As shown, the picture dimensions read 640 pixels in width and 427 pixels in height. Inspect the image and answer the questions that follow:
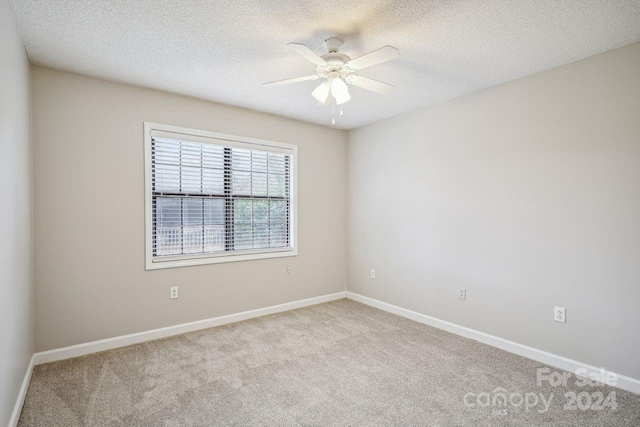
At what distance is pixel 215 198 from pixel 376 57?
236 centimetres

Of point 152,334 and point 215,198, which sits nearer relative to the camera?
point 152,334

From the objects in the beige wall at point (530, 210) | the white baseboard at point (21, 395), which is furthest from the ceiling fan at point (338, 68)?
the white baseboard at point (21, 395)

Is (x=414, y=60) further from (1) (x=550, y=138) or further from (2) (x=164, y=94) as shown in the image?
(2) (x=164, y=94)

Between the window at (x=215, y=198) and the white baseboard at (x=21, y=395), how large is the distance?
1.13 meters

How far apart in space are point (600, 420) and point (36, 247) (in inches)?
166

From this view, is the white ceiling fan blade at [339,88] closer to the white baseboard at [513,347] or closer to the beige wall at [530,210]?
the beige wall at [530,210]

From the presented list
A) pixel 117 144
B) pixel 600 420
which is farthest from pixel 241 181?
pixel 600 420

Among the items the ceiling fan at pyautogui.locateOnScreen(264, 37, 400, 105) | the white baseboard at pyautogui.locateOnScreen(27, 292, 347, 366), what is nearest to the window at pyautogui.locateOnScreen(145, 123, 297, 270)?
the white baseboard at pyautogui.locateOnScreen(27, 292, 347, 366)

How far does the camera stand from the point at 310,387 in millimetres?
2379

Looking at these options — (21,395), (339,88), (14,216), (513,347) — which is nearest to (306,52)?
(339,88)

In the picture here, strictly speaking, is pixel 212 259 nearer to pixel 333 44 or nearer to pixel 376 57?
pixel 333 44

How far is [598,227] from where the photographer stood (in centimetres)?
249

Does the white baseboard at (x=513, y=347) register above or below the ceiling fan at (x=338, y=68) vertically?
below

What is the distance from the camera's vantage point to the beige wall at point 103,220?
2.75 m
